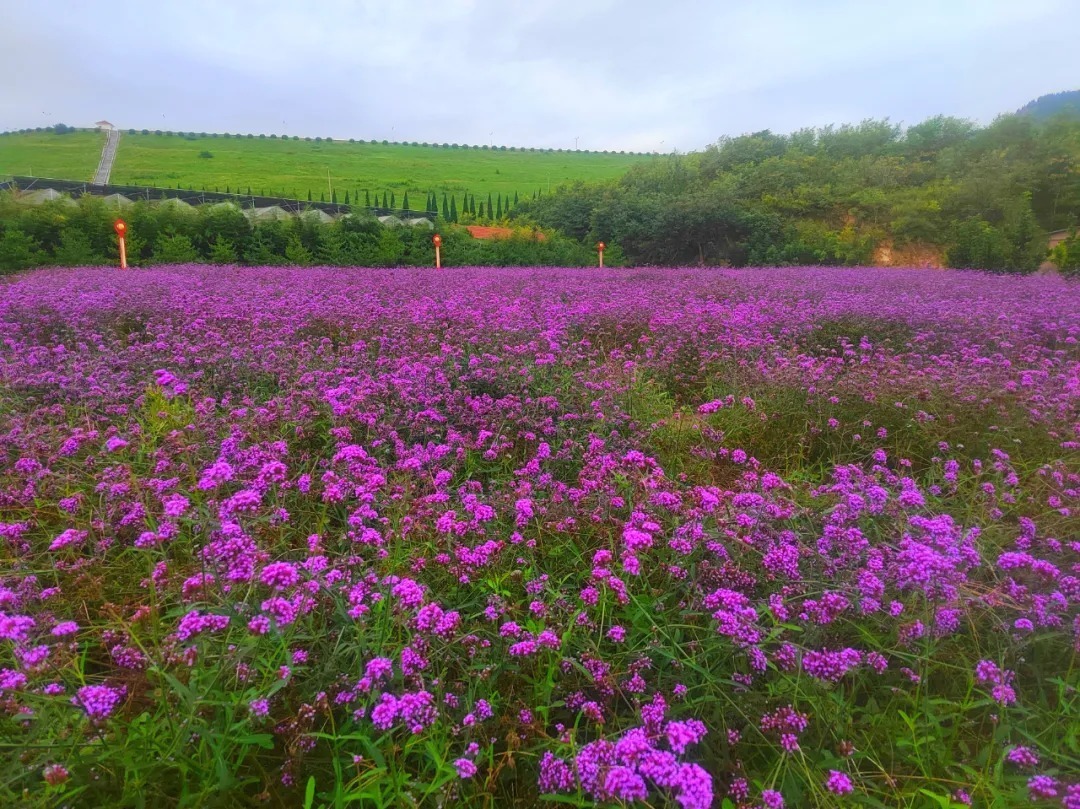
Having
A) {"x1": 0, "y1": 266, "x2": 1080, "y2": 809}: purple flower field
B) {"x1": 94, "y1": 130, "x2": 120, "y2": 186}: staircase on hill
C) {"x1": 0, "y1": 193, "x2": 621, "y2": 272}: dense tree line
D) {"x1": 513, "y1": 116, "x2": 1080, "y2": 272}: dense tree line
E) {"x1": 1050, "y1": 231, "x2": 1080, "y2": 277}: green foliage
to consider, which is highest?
{"x1": 94, "y1": 130, "x2": 120, "y2": 186}: staircase on hill

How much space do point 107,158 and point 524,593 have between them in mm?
63699

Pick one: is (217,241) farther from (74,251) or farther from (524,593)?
(524,593)

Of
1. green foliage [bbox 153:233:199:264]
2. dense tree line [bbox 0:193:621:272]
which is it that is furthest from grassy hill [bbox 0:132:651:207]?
green foliage [bbox 153:233:199:264]

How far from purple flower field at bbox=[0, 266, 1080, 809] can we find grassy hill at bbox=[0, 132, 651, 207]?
133 ft

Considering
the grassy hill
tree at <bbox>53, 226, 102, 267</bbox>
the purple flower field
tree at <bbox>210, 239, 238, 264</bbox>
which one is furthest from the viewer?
the grassy hill

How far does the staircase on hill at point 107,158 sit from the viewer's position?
4057 cm

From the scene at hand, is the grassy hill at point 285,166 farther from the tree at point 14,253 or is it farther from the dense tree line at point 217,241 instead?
the tree at point 14,253

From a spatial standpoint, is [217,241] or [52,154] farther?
[52,154]

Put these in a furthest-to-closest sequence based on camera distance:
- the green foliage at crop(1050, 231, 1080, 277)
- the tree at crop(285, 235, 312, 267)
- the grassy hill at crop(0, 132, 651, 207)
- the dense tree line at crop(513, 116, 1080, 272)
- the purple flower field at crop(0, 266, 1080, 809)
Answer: the grassy hill at crop(0, 132, 651, 207) → the dense tree line at crop(513, 116, 1080, 272) → the tree at crop(285, 235, 312, 267) → the green foliage at crop(1050, 231, 1080, 277) → the purple flower field at crop(0, 266, 1080, 809)

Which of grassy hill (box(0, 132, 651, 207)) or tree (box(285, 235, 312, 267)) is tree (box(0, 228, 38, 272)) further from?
grassy hill (box(0, 132, 651, 207))

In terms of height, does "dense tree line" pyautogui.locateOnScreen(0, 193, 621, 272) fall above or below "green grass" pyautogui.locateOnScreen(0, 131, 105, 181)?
below

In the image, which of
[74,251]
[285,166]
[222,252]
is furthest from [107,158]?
[222,252]

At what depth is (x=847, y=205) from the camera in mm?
27922

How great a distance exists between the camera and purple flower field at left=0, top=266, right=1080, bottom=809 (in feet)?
3.92
